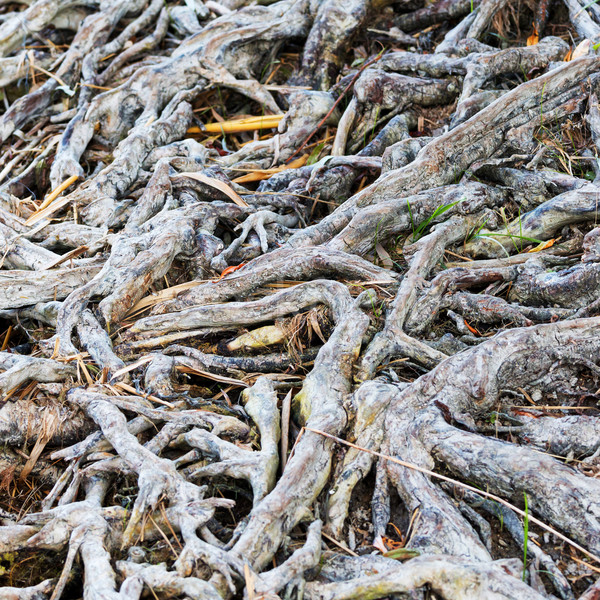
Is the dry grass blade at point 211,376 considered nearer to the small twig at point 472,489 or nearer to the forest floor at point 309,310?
the forest floor at point 309,310

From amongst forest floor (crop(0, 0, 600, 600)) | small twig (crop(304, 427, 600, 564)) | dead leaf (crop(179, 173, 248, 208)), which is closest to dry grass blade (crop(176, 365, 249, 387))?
forest floor (crop(0, 0, 600, 600))

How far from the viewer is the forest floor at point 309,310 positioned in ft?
7.79

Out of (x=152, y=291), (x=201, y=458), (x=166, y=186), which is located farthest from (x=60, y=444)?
(x=166, y=186)

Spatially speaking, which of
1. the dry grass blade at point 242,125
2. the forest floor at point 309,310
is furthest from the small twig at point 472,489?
the dry grass blade at point 242,125

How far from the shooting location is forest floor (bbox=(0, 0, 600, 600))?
93.4 inches

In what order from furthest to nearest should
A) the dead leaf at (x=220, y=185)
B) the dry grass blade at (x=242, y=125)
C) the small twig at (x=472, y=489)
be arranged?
the dry grass blade at (x=242, y=125) < the dead leaf at (x=220, y=185) < the small twig at (x=472, y=489)

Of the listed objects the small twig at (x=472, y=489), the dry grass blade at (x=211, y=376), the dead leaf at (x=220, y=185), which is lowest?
the small twig at (x=472, y=489)

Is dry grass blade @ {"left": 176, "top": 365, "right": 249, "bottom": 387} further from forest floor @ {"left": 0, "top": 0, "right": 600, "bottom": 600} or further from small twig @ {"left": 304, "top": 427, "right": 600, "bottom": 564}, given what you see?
small twig @ {"left": 304, "top": 427, "right": 600, "bottom": 564}

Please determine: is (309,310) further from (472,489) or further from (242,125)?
(242,125)

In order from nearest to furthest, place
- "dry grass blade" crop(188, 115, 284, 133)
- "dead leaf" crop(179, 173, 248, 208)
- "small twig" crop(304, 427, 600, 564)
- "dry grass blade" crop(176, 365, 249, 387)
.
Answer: "small twig" crop(304, 427, 600, 564) < "dry grass blade" crop(176, 365, 249, 387) < "dead leaf" crop(179, 173, 248, 208) < "dry grass blade" crop(188, 115, 284, 133)

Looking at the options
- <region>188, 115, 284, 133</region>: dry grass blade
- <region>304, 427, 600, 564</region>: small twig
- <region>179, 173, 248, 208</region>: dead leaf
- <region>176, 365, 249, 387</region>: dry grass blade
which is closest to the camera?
<region>304, 427, 600, 564</region>: small twig

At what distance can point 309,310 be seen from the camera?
11.0ft

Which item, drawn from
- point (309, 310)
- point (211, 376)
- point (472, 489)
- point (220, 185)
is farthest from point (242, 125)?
point (472, 489)

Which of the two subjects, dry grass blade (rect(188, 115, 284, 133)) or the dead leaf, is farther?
dry grass blade (rect(188, 115, 284, 133))
